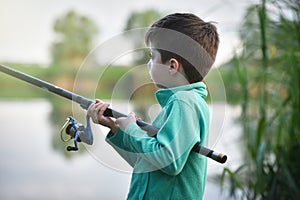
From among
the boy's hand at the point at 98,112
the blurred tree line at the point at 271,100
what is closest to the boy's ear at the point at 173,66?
the boy's hand at the point at 98,112

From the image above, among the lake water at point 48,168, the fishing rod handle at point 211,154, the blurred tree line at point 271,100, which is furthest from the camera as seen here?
the lake water at point 48,168

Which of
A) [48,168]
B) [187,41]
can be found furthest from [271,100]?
[48,168]

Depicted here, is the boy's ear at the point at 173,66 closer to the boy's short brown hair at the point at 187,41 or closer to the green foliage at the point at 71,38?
the boy's short brown hair at the point at 187,41

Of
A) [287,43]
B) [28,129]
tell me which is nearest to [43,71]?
[28,129]

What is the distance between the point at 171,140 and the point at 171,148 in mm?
12

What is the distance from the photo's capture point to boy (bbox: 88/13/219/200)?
739mm

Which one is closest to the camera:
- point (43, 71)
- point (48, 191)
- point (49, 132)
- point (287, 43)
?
point (287, 43)

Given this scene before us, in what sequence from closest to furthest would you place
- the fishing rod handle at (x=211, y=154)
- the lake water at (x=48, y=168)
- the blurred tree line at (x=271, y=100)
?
the fishing rod handle at (x=211, y=154) < the blurred tree line at (x=271, y=100) < the lake water at (x=48, y=168)

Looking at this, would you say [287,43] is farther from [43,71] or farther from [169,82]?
[43,71]

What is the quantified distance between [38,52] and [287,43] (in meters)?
2.29

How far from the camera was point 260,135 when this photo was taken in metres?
1.49

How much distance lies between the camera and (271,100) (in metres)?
1.76

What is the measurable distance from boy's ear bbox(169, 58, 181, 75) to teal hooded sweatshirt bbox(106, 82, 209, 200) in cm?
3

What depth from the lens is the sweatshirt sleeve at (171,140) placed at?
728 mm
